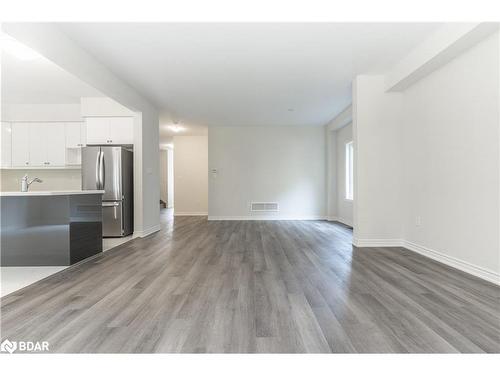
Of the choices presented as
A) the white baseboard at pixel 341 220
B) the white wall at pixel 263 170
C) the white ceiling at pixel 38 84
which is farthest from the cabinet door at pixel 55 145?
the white baseboard at pixel 341 220

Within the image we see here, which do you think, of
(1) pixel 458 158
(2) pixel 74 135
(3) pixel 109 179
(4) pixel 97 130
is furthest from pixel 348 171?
(2) pixel 74 135

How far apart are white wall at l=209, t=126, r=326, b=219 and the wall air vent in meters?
0.11

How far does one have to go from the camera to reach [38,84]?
4.54m

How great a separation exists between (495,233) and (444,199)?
768 millimetres

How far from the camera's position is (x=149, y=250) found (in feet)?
13.2

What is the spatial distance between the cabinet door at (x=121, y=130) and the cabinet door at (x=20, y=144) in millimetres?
1858

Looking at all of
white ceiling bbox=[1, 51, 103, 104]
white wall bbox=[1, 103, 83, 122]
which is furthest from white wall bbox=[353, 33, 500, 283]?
white wall bbox=[1, 103, 83, 122]

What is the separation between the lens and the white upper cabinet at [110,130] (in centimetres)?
525

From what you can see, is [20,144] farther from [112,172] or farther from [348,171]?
[348,171]

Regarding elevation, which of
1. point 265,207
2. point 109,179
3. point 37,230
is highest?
point 109,179

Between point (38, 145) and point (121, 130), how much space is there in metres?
1.83

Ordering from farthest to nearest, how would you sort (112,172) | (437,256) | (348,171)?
(348,171) → (112,172) → (437,256)

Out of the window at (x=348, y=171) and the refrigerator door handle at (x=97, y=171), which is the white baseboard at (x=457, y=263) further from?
the refrigerator door handle at (x=97, y=171)

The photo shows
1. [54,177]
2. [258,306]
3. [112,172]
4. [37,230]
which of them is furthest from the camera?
[54,177]
